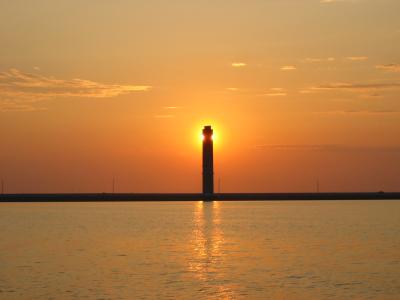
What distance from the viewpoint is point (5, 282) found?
51.2 m

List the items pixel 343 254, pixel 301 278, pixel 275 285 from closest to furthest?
pixel 275 285, pixel 301 278, pixel 343 254

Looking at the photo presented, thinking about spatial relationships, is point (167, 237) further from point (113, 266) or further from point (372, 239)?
point (113, 266)

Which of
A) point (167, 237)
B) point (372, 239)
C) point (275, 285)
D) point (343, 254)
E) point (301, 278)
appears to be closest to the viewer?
point (275, 285)

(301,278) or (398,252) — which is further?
(398,252)

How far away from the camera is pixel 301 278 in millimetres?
54125

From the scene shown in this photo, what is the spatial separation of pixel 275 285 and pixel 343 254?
74.4 feet

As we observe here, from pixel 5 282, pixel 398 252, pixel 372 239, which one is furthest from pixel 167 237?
pixel 5 282

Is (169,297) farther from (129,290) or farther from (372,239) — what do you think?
(372,239)

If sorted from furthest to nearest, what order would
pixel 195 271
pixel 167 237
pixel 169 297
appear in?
pixel 167 237 → pixel 195 271 → pixel 169 297

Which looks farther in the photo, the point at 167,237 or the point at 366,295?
the point at 167,237

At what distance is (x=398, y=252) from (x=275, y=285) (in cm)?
2559

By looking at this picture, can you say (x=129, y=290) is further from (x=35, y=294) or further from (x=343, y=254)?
(x=343, y=254)

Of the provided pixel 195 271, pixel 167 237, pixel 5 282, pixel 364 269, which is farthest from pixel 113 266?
pixel 167 237

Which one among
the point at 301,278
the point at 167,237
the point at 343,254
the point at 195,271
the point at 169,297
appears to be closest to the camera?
the point at 169,297
